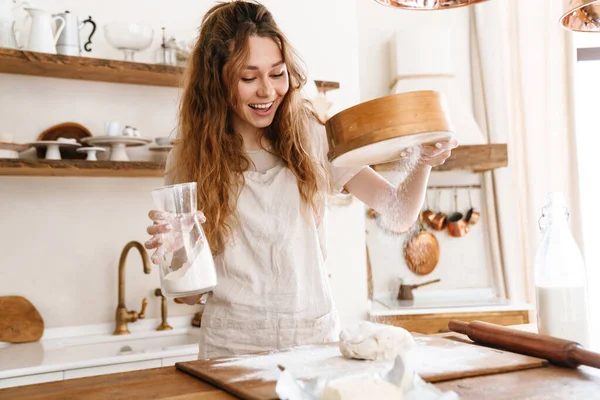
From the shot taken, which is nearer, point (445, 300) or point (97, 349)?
point (97, 349)

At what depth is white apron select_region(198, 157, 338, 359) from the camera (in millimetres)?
1481

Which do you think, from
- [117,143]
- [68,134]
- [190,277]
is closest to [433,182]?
[117,143]

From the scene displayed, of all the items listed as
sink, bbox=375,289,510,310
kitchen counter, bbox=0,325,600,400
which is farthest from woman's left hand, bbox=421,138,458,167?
sink, bbox=375,289,510,310

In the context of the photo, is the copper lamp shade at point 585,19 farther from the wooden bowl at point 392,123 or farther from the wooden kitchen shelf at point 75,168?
the wooden kitchen shelf at point 75,168

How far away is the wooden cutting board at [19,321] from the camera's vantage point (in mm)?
2400

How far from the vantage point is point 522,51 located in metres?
3.46

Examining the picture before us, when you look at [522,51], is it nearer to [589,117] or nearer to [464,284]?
[589,117]

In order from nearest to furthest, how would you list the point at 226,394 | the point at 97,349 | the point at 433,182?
1. the point at 226,394
2. the point at 97,349
3. the point at 433,182

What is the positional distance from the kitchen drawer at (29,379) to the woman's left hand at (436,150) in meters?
1.37

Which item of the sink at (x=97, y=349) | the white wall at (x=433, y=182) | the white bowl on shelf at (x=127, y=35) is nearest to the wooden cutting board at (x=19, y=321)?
the sink at (x=97, y=349)

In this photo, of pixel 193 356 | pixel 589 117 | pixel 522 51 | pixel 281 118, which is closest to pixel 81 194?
pixel 193 356

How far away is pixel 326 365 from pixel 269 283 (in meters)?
0.41

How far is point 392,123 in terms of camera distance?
117 centimetres

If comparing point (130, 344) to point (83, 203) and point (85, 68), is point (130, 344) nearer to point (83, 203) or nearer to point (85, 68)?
point (83, 203)
